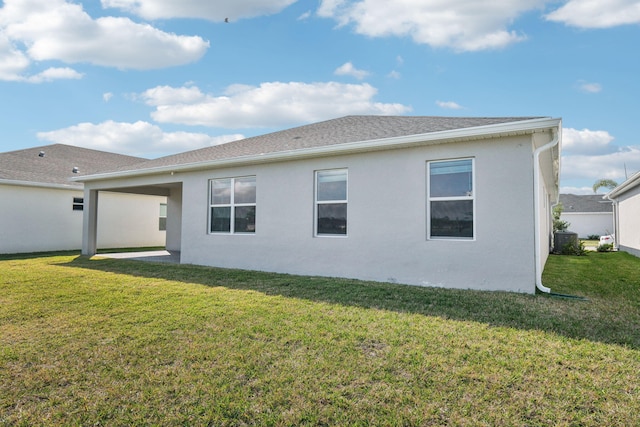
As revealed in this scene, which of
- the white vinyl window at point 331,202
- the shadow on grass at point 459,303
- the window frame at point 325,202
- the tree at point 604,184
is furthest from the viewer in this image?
the tree at point 604,184

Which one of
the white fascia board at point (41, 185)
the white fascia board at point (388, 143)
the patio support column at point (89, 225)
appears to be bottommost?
the patio support column at point (89, 225)

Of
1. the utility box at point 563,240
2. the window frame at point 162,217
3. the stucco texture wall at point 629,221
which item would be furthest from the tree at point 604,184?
the window frame at point 162,217

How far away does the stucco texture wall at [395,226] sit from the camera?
6578 millimetres

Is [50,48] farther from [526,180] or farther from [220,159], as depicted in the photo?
[526,180]

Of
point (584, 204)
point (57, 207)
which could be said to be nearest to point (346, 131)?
point (57, 207)

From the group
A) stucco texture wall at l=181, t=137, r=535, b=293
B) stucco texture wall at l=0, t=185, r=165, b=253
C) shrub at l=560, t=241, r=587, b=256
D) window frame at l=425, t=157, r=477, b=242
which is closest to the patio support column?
stucco texture wall at l=0, t=185, r=165, b=253

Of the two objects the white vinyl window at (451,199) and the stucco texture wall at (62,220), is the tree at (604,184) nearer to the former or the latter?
the white vinyl window at (451,199)

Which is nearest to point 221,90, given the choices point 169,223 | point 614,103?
point 169,223

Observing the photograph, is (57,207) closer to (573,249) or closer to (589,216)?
(573,249)

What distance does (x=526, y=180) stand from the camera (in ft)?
21.2

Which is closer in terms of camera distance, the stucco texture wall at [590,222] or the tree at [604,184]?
the stucco texture wall at [590,222]

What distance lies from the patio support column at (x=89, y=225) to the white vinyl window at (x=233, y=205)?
251 inches

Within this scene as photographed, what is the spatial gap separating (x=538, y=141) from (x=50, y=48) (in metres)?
13.7

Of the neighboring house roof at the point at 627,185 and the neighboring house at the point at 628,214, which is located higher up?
the neighboring house roof at the point at 627,185
